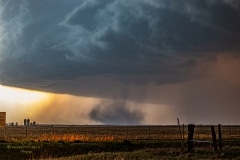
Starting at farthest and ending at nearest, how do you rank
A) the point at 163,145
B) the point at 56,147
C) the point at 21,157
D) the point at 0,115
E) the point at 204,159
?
the point at 0,115 → the point at 163,145 → the point at 56,147 → the point at 21,157 → the point at 204,159

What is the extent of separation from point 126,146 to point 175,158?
752 inches

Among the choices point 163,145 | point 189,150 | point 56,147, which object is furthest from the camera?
point 163,145

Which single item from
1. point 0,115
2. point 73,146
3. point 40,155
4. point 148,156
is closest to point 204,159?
point 148,156

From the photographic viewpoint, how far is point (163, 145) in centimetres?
4938

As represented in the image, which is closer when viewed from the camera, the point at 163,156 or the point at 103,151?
the point at 163,156

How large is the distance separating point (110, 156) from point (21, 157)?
41.7 feet

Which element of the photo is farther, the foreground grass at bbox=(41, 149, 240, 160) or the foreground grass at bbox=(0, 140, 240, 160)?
the foreground grass at bbox=(0, 140, 240, 160)

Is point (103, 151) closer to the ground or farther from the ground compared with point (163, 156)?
farther from the ground

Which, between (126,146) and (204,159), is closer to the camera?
(204,159)

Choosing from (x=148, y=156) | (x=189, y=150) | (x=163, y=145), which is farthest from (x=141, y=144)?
(x=148, y=156)

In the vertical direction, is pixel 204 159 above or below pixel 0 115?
below

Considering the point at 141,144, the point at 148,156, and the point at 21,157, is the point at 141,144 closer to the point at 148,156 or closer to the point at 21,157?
the point at 21,157

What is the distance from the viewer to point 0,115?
5962cm

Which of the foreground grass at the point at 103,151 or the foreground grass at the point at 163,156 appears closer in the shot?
the foreground grass at the point at 163,156
